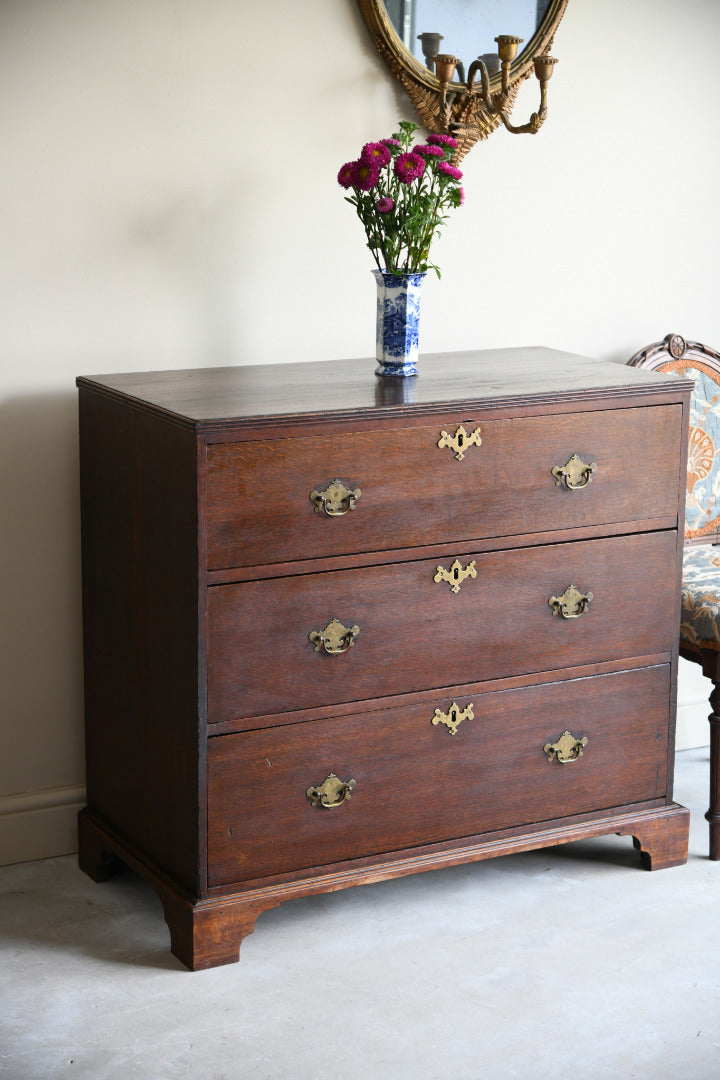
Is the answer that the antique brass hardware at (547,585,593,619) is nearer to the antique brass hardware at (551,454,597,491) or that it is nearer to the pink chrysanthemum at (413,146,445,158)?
the antique brass hardware at (551,454,597,491)

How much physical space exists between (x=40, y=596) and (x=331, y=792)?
0.77 m

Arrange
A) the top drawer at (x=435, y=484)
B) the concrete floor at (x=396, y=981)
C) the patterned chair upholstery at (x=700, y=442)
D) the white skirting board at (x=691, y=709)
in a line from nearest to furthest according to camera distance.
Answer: the concrete floor at (x=396, y=981) → the top drawer at (x=435, y=484) → the patterned chair upholstery at (x=700, y=442) → the white skirting board at (x=691, y=709)

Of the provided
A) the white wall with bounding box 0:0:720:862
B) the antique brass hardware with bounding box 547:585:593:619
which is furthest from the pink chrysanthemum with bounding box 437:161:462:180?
the antique brass hardware with bounding box 547:585:593:619

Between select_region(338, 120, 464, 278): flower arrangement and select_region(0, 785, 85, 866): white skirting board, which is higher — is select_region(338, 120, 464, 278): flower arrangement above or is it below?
above

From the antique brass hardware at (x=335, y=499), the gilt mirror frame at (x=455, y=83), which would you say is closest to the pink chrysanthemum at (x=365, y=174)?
the gilt mirror frame at (x=455, y=83)

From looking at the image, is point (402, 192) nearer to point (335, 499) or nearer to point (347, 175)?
point (347, 175)

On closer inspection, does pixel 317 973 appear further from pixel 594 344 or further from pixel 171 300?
pixel 594 344

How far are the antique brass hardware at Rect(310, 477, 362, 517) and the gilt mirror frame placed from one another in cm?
102

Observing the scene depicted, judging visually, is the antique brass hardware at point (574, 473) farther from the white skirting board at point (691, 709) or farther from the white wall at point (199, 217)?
the white skirting board at point (691, 709)

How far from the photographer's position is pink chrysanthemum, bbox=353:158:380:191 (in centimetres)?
264

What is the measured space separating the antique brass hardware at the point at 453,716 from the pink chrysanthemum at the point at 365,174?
101 cm

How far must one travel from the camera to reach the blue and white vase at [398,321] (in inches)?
105

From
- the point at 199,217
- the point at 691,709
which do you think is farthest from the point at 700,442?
the point at 199,217

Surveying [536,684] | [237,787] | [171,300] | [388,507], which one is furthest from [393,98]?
[237,787]
